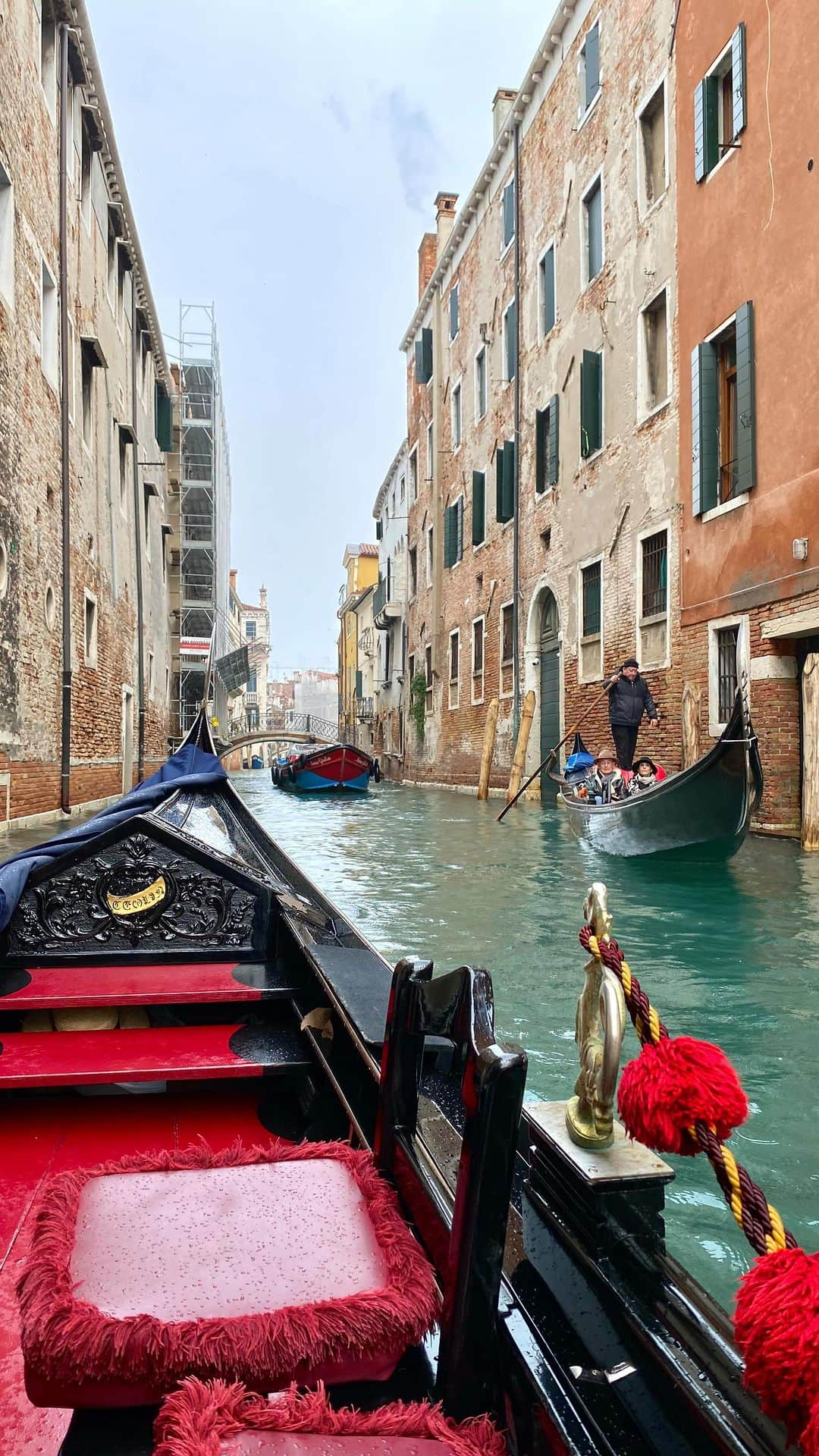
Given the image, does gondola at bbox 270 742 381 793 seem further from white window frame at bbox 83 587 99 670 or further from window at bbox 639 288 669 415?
window at bbox 639 288 669 415

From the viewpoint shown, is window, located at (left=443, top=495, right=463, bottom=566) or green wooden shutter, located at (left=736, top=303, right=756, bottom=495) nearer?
green wooden shutter, located at (left=736, top=303, right=756, bottom=495)

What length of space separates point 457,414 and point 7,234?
369 inches

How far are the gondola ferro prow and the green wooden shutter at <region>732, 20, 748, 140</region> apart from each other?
7.39 meters

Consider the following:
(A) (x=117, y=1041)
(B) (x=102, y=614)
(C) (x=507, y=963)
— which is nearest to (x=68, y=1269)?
(A) (x=117, y=1041)

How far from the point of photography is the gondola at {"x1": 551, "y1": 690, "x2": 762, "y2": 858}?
5012 mm

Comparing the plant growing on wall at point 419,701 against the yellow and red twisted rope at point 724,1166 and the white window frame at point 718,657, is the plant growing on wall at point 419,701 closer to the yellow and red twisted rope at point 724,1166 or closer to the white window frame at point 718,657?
the white window frame at point 718,657

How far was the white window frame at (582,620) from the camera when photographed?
9.06 metres

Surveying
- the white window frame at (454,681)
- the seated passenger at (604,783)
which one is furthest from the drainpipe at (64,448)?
the white window frame at (454,681)

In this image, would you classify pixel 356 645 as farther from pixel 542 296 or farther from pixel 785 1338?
pixel 785 1338

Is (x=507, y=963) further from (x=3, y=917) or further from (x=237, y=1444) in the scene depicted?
(x=237, y=1444)

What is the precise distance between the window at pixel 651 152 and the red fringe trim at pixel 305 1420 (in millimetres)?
9049

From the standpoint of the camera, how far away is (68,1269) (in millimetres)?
820

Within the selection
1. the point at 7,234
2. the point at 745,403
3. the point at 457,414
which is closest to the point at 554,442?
the point at 745,403

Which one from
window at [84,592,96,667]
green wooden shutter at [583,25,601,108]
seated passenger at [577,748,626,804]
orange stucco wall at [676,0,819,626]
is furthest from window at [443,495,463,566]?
seated passenger at [577,748,626,804]
